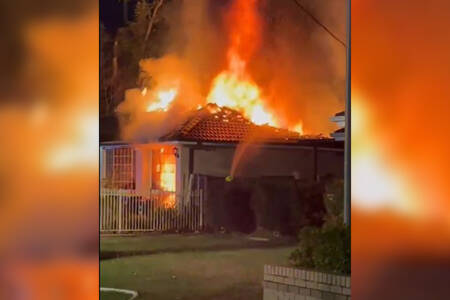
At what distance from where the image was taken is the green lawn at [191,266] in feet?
9.52

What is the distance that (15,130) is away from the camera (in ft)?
8.76

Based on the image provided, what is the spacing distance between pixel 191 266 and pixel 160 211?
342 millimetres

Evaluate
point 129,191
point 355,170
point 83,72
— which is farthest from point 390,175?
point 83,72

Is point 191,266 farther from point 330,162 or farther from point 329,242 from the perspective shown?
point 330,162

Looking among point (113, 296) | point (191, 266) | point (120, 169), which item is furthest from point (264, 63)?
point (113, 296)

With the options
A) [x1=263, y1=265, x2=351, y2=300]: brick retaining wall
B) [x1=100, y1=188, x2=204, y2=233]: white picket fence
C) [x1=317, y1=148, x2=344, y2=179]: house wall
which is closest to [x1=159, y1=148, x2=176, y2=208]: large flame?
[x1=100, y1=188, x2=204, y2=233]: white picket fence

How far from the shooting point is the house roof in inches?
119

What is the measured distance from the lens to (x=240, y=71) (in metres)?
3.01

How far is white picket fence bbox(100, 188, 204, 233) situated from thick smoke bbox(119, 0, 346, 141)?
1.06ft

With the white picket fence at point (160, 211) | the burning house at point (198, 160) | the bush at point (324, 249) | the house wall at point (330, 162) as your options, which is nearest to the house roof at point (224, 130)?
the burning house at point (198, 160)

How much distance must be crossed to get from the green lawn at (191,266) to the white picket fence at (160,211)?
8 centimetres

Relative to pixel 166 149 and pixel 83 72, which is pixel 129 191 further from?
pixel 83 72

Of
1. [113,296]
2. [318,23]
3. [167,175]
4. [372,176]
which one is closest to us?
[372,176]

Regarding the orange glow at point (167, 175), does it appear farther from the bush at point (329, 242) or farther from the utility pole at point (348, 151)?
the utility pole at point (348, 151)
